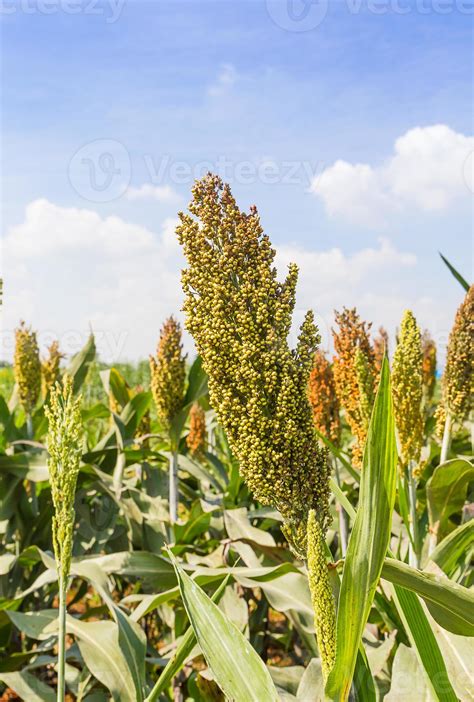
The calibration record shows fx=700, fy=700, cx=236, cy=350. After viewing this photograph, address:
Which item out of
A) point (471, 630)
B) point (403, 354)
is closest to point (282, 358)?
point (471, 630)

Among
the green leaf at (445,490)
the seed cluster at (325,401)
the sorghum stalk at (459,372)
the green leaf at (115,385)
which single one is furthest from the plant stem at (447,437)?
the green leaf at (115,385)

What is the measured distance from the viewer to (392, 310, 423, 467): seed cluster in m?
2.09

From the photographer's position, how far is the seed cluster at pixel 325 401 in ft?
8.53

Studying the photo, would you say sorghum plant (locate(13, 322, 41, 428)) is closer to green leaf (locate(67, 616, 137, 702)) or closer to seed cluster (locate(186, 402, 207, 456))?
seed cluster (locate(186, 402, 207, 456))

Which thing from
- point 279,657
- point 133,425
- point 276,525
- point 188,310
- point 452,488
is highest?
point 188,310

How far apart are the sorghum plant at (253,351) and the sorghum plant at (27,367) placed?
7.49 feet

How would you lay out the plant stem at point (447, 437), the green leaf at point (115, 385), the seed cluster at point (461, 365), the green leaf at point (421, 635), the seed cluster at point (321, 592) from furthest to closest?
1. the green leaf at point (115, 385)
2. the plant stem at point (447, 437)
3. the seed cluster at point (461, 365)
4. the green leaf at point (421, 635)
5. the seed cluster at point (321, 592)

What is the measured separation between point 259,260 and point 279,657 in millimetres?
3416

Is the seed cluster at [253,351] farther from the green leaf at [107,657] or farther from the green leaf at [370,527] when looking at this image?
the green leaf at [107,657]

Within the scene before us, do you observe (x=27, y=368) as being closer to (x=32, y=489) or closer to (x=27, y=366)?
(x=27, y=366)

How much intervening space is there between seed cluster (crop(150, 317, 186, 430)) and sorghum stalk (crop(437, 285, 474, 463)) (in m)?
1.04

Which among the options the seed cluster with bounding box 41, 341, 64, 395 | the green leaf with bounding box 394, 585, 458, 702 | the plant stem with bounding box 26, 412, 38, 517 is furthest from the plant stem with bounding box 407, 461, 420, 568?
the seed cluster with bounding box 41, 341, 64, 395

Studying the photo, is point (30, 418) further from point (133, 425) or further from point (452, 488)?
point (452, 488)

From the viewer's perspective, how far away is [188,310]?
53.5 inches
